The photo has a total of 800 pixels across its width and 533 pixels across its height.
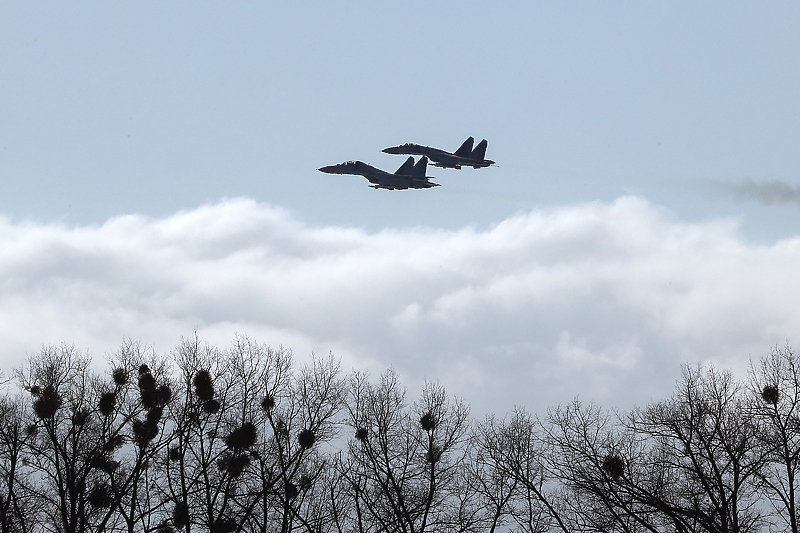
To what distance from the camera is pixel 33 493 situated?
35344 mm

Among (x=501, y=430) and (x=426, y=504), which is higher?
(x=501, y=430)

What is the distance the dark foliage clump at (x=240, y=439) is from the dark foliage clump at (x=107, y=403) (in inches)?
197

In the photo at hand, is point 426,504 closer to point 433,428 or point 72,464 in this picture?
point 433,428

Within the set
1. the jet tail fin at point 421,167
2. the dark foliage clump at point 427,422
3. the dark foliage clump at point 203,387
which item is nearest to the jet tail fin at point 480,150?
the jet tail fin at point 421,167

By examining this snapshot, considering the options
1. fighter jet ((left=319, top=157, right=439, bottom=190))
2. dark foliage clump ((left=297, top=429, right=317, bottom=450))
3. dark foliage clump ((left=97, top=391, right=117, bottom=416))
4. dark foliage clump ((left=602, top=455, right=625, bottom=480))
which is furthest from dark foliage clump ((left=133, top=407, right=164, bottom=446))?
fighter jet ((left=319, top=157, right=439, bottom=190))

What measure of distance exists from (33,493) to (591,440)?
Answer: 22854 mm

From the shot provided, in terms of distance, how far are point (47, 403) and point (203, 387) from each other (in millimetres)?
6457

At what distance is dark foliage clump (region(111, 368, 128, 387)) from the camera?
36375 mm

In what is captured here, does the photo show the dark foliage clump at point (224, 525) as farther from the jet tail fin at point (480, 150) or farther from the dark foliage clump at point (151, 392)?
the jet tail fin at point (480, 150)

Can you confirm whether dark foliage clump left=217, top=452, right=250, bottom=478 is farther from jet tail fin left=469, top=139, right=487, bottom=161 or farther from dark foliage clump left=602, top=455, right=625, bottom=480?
jet tail fin left=469, top=139, right=487, bottom=161

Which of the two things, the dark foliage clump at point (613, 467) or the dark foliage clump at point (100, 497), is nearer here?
the dark foliage clump at point (613, 467)

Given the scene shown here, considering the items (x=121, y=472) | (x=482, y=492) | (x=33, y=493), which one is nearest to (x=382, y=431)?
(x=482, y=492)

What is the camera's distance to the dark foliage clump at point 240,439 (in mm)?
35688

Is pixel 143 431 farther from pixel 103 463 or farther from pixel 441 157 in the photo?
pixel 441 157
